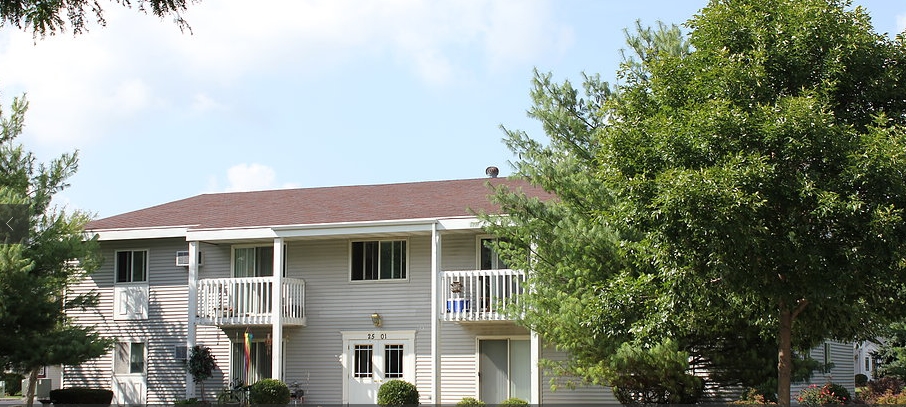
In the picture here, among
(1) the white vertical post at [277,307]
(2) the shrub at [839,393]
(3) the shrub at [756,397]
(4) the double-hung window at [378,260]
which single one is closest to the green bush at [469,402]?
(4) the double-hung window at [378,260]

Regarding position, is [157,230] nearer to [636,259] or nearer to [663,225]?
[636,259]

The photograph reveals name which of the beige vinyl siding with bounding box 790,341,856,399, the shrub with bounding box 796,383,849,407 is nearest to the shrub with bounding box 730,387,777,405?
the shrub with bounding box 796,383,849,407

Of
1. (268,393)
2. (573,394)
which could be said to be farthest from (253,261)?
(573,394)

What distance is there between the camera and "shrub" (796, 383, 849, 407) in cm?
2081

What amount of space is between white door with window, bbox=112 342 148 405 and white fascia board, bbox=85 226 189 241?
2.97 metres

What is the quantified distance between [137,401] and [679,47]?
684 inches

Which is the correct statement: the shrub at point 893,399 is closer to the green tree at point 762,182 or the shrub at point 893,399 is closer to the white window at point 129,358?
the green tree at point 762,182

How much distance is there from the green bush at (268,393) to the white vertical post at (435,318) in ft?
11.5

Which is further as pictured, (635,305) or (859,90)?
(635,305)

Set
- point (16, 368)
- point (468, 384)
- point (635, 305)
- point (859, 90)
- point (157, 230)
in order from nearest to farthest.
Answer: point (859, 90) → point (635, 305) → point (16, 368) → point (468, 384) → point (157, 230)

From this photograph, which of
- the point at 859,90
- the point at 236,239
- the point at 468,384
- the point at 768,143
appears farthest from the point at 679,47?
the point at 236,239

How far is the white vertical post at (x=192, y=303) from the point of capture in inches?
984

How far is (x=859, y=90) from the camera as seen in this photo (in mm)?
13812

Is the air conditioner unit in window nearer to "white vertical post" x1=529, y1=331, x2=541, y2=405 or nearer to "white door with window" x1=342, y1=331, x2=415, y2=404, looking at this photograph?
"white door with window" x1=342, y1=331, x2=415, y2=404
